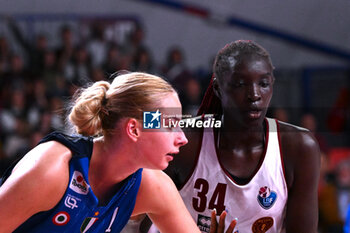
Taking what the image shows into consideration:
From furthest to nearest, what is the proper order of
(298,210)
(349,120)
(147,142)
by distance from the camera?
(349,120)
(298,210)
(147,142)

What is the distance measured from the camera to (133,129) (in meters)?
2.10

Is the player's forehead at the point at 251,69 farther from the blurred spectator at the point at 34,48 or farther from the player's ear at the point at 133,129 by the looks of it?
the blurred spectator at the point at 34,48

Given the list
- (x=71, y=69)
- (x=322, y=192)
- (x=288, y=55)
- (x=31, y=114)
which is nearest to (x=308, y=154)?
(x=322, y=192)

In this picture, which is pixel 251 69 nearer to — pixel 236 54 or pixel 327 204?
pixel 236 54

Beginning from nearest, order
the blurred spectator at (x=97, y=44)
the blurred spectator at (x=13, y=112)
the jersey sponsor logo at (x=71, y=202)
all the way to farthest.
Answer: the jersey sponsor logo at (x=71, y=202)
the blurred spectator at (x=13, y=112)
the blurred spectator at (x=97, y=44)

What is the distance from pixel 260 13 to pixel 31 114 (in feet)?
14.2

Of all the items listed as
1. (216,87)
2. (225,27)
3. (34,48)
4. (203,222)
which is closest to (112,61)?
(34,48)

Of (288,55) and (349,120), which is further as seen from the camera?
(288,55)

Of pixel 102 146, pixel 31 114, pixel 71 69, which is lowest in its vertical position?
pixel 31 114

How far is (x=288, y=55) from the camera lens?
29.3 ft

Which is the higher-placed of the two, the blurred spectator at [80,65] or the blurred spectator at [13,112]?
the blurred spectator at [80,65]

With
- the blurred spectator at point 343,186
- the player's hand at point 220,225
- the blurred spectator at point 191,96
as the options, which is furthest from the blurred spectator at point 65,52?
the player's hand at point 220,225

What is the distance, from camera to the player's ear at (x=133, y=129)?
2.09 meters

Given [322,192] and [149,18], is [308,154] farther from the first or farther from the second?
[149,18]
